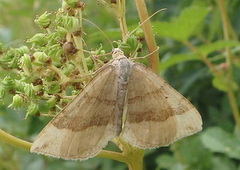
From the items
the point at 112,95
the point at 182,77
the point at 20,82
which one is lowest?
the point at 182,77

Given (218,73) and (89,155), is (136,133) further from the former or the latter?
(218,73)

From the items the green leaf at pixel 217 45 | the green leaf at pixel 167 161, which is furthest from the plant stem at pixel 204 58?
the green leaf at pixel 167 161

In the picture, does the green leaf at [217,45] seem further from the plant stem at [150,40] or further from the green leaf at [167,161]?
the plant stem at [150,40]

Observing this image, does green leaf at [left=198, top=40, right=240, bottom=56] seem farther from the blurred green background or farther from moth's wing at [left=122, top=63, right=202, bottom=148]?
moth's wing at [left=122, top=63, right=202, bottom=148]

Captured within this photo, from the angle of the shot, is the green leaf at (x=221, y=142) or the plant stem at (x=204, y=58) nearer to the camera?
the green leaf at (x=221, y=142)

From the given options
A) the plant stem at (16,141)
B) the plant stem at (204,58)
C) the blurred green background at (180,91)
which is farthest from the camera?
the blurred green background at (180,91)

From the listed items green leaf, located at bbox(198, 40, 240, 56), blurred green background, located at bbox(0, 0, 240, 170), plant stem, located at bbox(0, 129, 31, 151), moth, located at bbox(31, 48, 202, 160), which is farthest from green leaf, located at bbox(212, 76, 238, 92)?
plant stem, located at bbox(0, 129, 31, 151)

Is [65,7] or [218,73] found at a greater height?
[65,7]

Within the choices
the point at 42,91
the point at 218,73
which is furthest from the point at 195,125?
the point at 218,73
